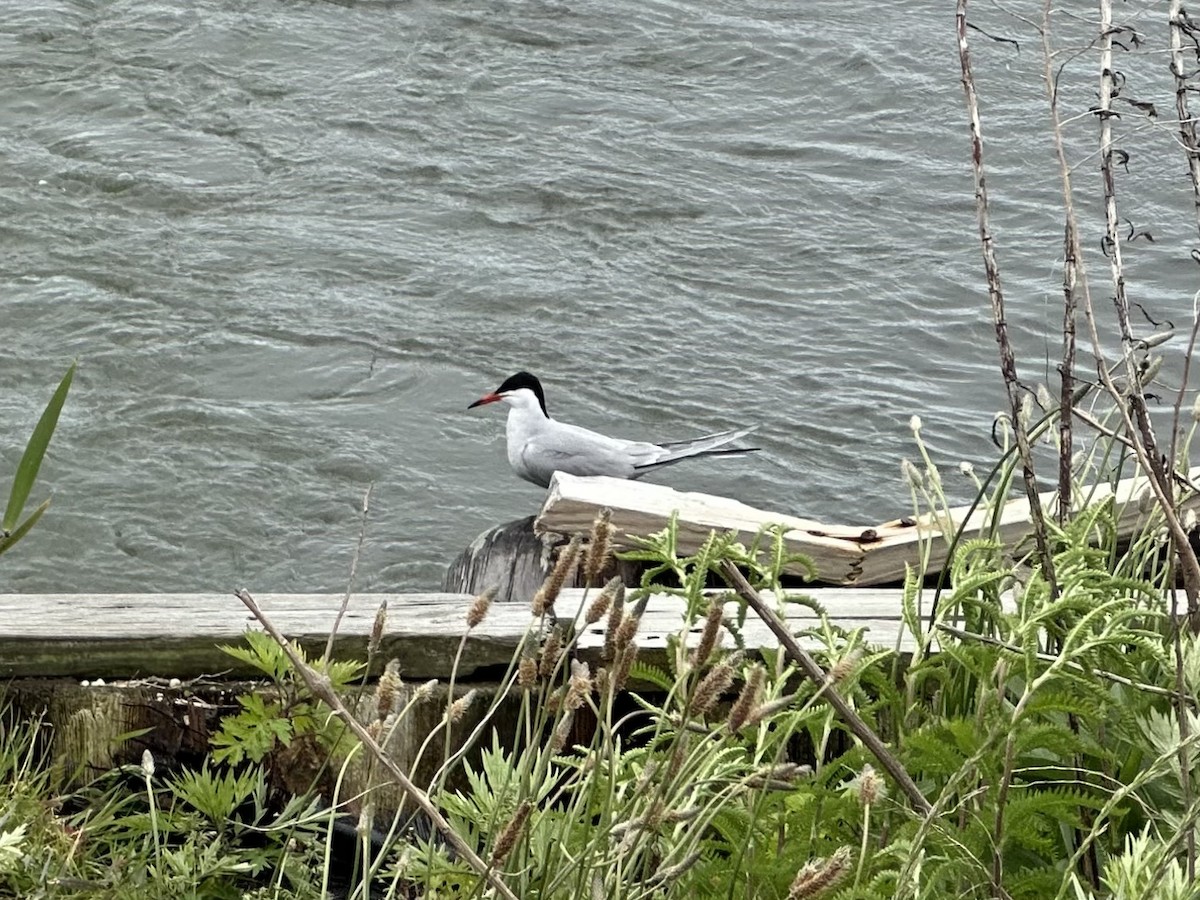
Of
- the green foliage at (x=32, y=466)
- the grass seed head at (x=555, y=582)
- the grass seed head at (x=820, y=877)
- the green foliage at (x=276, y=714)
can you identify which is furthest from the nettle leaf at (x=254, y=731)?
the grass seed head at (x=820, y=877)

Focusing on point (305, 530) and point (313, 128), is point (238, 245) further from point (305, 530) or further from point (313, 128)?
point (305, 530)

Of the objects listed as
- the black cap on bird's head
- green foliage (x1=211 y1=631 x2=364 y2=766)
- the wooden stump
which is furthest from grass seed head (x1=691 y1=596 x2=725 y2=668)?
the black cap on bird's head

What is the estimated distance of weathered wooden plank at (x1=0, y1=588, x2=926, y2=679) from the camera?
329 cm

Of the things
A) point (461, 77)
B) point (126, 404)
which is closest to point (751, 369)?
point (126, 404)

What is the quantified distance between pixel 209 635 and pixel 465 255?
22.3ft

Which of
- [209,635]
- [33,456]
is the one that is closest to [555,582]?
[33,456]

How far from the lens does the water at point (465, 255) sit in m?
8.24

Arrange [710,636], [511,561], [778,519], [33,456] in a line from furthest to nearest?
[511,561], [778,519], [33,456], [710,636]

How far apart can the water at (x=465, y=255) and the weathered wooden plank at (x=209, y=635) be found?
401cm

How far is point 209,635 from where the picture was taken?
10.8 ft

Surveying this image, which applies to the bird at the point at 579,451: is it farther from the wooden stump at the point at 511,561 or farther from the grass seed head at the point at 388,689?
the grass seed head at the point at 388,689

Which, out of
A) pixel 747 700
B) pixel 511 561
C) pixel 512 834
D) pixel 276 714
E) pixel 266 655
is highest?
pixel 747 700

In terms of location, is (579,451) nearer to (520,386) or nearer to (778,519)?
(520,386)

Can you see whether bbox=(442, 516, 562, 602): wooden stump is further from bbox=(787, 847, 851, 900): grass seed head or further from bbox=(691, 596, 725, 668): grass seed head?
bbox=(787, 847, 851, 900): grass seed head
